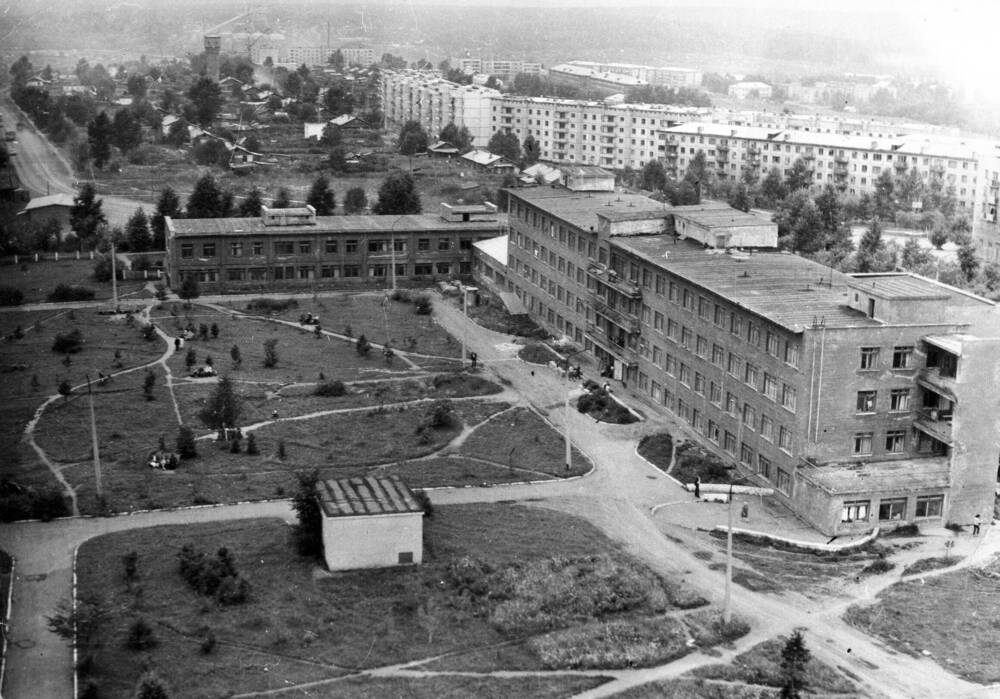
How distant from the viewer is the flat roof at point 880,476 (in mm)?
18656

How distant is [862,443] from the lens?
1953 centimetres

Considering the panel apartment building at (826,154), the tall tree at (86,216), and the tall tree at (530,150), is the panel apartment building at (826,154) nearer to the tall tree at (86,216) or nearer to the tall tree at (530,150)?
the tall tree at (530,150)

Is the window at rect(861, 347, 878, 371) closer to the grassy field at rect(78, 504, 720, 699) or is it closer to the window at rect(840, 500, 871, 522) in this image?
the window at rect(840, 500, 871, 522)

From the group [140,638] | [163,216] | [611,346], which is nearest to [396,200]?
[163,216]

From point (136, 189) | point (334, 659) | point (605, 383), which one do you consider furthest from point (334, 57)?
point (334, 659)

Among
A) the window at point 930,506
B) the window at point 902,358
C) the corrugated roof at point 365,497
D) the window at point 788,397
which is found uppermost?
the window at point 902,358

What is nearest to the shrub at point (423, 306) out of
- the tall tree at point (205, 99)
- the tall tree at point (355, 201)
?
the tall tree at point (355, 201)

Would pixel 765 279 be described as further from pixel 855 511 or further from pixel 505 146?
pixel 505 146

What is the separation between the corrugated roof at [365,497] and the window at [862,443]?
6.61m

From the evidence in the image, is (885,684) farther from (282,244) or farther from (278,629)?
(282,244)

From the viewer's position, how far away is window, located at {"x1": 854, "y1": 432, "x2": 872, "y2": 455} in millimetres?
19500

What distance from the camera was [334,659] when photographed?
Answer: 14016 millimetres

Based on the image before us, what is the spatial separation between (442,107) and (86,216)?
25273 millimetres

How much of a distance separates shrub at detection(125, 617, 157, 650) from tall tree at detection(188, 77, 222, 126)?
4182 cm
